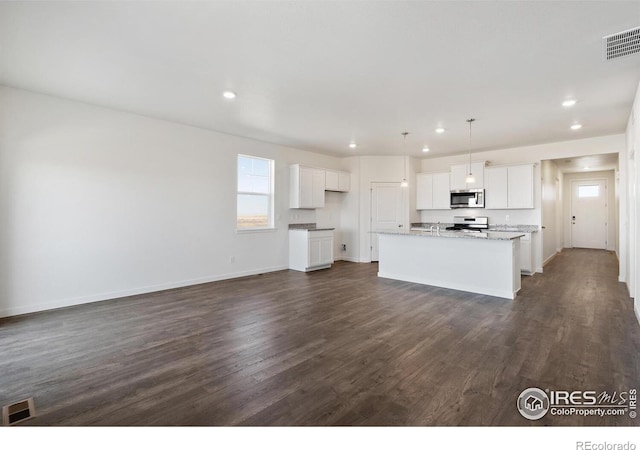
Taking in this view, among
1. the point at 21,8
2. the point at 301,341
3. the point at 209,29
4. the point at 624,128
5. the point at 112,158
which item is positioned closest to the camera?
the point at 21,8

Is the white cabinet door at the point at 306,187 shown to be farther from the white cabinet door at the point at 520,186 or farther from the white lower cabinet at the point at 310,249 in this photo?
the white cabinet door at the point at 520,186

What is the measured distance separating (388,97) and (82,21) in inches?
124

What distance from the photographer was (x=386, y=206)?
25.7ft

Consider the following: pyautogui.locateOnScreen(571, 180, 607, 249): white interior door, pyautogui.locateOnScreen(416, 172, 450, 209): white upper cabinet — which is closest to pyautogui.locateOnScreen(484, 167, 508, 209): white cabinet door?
pyautogui.locateOnScreen(416, 172, 450, 209): white upper cabinet

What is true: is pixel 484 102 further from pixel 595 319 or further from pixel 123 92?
pixel 123 92

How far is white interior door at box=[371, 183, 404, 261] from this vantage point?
782cm

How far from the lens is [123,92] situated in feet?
12.4

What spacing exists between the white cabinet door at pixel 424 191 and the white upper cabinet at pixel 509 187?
1.33 metres

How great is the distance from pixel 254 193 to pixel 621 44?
18.0 feet

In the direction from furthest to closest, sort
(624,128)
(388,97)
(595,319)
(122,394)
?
(624,128) < (388,97) < (595,319) < (122,394)

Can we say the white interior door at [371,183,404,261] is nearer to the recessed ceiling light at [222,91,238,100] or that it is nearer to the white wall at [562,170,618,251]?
the recessed ceiling light at [222,91,238,100]

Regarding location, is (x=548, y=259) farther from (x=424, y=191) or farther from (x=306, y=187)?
(x=306, y=187)

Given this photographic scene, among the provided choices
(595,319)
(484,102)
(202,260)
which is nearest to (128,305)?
(202,260)

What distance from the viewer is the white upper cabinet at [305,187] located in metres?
6.71
